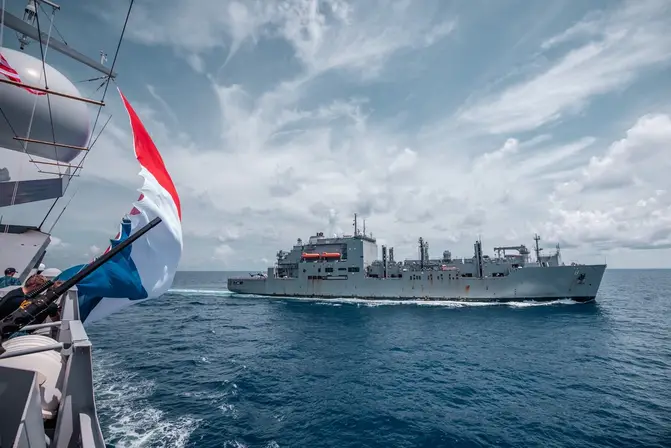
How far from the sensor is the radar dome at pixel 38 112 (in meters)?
11.1

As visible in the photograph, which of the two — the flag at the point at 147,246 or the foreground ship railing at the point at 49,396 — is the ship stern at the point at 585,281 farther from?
the foreground ship railing at the point at 49,396

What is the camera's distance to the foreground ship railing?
8.51ft

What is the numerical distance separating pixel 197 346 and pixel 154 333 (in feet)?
22.2

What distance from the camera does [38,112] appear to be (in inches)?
471

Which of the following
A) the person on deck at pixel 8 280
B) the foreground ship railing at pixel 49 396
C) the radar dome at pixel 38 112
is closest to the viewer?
the foreground ship railing at pixel 49 396

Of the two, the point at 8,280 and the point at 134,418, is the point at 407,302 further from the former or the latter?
the point at 8,280

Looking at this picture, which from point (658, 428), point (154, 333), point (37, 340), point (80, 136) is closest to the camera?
point (37, 340)

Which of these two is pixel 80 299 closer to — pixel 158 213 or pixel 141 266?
pixel 141 266

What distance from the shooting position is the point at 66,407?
3406 millimetres

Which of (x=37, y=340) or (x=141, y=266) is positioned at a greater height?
(x=141, y=266)

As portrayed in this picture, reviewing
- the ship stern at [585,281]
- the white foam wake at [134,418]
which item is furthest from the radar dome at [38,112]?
the ship stern at [585,281]

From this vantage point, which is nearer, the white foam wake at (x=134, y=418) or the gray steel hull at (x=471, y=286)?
the white foam wake at (x=134, y=418)

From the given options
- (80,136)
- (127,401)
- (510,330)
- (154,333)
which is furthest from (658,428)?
(154,333)

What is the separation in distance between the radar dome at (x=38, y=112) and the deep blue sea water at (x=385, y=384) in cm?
1155
